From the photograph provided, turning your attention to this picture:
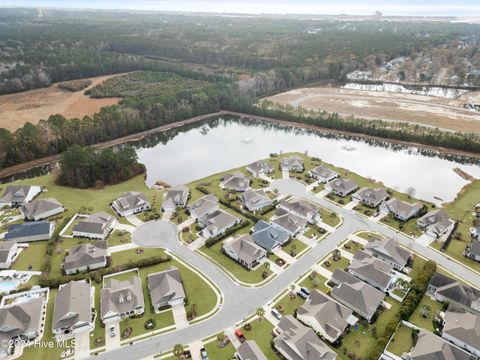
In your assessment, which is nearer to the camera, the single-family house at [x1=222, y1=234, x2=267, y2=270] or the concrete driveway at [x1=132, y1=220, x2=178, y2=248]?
the single-family house at [x1=222, y1=234, x2=267, y2=270]

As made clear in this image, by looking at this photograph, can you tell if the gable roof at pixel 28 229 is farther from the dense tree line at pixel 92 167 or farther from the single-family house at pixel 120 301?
the single-family house at pixel 120 301

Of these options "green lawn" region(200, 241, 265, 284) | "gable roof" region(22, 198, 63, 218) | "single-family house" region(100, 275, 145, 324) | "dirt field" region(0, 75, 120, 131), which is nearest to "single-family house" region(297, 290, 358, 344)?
"green lawn" region(200, 241, 265, 284)

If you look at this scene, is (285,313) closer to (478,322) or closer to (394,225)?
(478,322)

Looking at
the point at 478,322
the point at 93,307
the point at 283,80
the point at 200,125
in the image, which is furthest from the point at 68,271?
the point at 283,80

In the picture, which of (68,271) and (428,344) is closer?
(428,344)

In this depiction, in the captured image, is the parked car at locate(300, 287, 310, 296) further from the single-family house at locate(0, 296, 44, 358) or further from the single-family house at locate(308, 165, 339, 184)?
the single-family house at locate(308, 165, 339, 184)

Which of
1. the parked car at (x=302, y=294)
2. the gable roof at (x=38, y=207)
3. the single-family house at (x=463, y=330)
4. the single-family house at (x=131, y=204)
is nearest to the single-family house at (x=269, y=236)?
the parked car at (x=302, y=294)

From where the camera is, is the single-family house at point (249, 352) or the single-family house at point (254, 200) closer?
the single-family house at point (249, 352)
